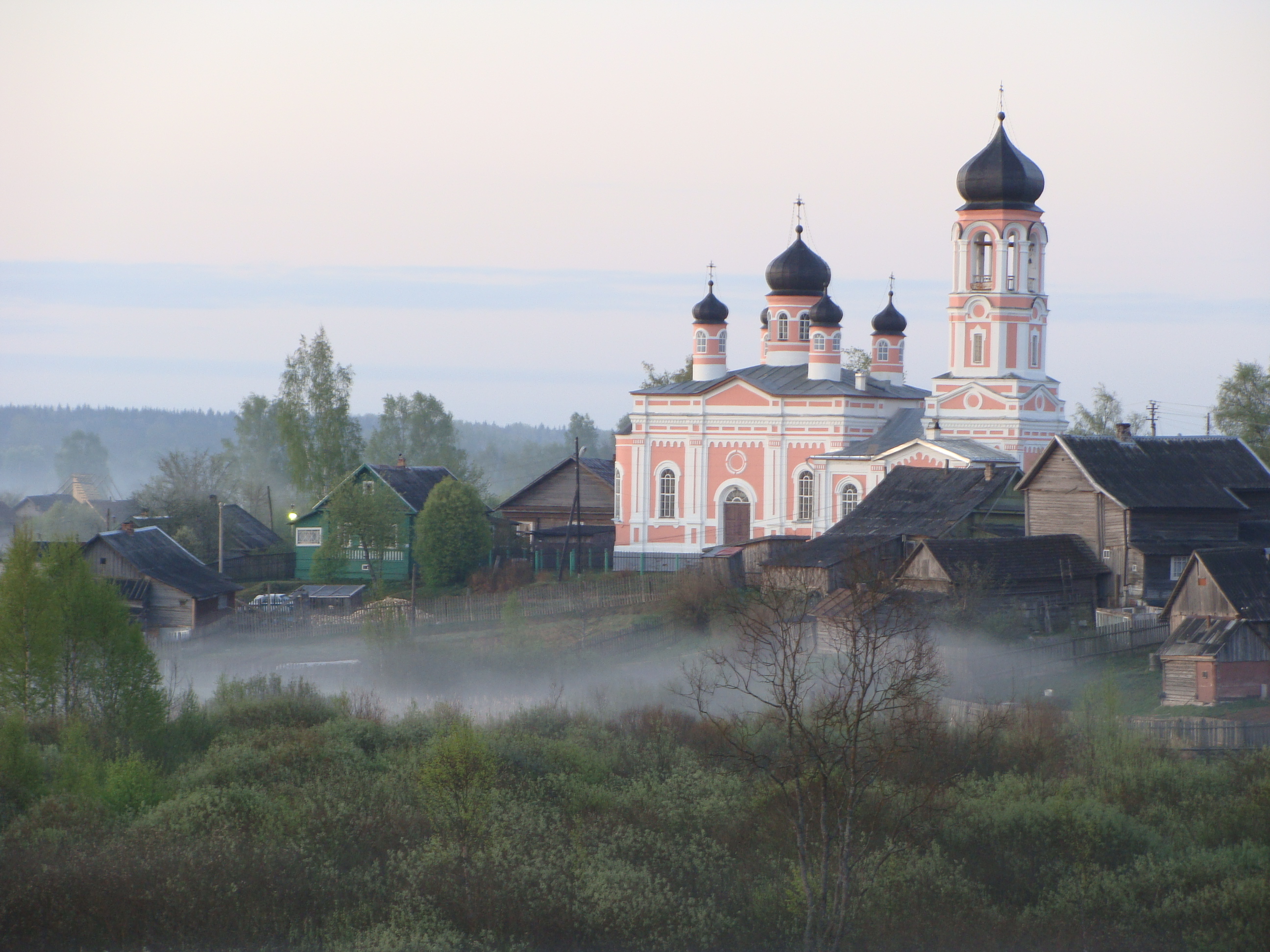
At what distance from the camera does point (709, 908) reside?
43.8 feet

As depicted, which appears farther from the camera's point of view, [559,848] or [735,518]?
[735,518]

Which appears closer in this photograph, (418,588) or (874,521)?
(874,521)

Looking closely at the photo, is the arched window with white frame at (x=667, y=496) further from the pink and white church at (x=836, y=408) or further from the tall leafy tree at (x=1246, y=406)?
the tall leafy tree at (x=1246, y=406)

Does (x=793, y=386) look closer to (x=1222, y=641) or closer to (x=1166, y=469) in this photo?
(x=1166, y=469)

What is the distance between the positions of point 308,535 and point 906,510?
16744 millimetres

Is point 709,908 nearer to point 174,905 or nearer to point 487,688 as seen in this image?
point 174,905

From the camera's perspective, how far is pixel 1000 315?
3800cm

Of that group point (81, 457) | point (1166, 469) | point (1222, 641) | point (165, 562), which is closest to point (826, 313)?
point (1166, 469)

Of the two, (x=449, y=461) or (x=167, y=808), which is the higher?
(x=449, y=461)

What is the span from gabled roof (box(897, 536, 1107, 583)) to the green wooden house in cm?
1639

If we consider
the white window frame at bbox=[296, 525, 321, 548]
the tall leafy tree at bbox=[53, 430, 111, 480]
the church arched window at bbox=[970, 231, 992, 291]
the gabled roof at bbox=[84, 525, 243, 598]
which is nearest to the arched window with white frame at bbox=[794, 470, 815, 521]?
the church arched window at bbox=[970, 231, 992, 291]

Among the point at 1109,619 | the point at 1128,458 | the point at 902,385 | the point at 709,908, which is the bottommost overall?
the point at 709,908

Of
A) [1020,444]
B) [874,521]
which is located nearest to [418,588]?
[874,521]

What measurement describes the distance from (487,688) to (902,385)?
21.1m
